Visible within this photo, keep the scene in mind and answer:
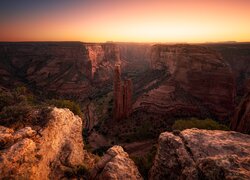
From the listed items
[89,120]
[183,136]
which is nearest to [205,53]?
[89,120]

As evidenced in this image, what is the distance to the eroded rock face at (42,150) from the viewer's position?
1194cm

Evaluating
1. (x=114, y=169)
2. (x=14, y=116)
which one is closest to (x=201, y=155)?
(x=114, y=169)

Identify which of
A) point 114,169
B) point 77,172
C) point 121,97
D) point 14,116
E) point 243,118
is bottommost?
point 121,97

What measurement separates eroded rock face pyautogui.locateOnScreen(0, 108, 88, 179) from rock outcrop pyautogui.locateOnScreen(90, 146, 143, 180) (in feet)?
12.5

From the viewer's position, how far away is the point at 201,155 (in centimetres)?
1187

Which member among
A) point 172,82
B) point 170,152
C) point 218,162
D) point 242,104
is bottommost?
point 172,82

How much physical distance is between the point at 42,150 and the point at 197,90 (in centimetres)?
5409

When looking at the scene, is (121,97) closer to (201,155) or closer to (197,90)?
(197,90)

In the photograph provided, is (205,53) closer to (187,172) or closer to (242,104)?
(242,104)

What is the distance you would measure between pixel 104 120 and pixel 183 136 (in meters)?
49.5

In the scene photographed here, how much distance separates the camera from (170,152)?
43.1 ft

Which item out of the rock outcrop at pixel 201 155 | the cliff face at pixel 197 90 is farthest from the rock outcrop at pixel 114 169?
the cliff face at pixel 197 90

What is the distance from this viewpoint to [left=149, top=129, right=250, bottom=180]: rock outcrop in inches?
358

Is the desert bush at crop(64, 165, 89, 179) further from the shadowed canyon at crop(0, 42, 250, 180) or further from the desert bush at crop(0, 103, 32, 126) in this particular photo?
the desert bush at crop(0, 103, 32, 126)
